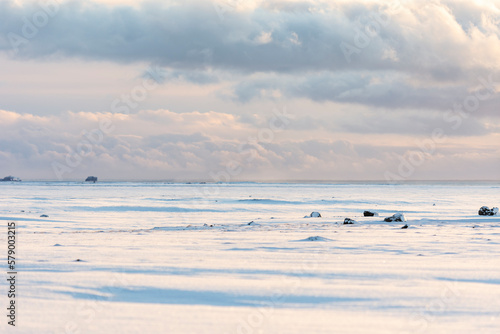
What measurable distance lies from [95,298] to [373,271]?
13.8 ft

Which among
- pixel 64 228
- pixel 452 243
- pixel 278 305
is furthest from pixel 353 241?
pixel 64 228

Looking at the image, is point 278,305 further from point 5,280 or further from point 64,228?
point 64,228

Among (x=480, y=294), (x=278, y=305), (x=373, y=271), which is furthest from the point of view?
(x=373, y=271)

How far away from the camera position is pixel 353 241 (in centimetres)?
1295

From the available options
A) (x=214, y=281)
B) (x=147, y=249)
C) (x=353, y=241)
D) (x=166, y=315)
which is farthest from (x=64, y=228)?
(x=166, y=315)

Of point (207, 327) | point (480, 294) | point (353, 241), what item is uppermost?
point (353, 241)

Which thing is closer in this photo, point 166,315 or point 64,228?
point 166,315

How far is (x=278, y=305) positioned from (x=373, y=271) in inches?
105

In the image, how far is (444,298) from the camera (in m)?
6.50

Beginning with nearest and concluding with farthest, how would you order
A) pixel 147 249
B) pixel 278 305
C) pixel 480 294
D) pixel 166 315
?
1. pixel 166 315
2. pixel 278 305
3. pixel 480 294
4. pixel 147 249

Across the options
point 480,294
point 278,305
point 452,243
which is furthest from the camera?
point 452,243

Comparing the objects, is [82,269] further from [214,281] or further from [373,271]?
[373,271]

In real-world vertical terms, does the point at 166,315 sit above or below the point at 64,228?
below

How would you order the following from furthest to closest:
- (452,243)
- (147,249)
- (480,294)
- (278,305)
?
(452,243) < (147,249) < (480,294) < (278,305)
